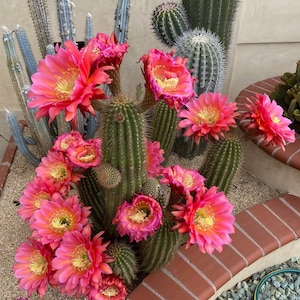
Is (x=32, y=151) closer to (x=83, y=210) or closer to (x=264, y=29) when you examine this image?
(x=83, y=210)

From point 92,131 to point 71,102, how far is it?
1017 mm

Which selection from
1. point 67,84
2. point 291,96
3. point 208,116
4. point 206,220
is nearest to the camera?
point 67,84

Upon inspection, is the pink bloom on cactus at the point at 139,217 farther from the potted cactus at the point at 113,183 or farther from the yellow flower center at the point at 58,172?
the yellow flower center at the point at 58,172

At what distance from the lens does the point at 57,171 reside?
54.3 inches

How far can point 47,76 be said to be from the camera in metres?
1.09

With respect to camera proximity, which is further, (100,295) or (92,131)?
(92,131)

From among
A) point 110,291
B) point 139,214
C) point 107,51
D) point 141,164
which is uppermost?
point 107,51

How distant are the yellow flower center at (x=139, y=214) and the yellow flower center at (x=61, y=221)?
0.19 m

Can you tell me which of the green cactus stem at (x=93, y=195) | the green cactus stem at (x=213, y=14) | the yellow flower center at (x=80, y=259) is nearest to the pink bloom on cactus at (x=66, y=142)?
the green cactus stem at (x=93, y=195)

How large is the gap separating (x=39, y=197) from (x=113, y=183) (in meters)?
0.28

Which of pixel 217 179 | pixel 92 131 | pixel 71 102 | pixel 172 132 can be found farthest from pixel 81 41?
pixel 71 102

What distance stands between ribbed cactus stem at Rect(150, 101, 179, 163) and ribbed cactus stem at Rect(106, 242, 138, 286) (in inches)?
20.7

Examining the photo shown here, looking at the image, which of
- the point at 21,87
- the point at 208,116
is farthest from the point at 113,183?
the point at 21,87

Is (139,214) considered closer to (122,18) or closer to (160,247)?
(160,247)
